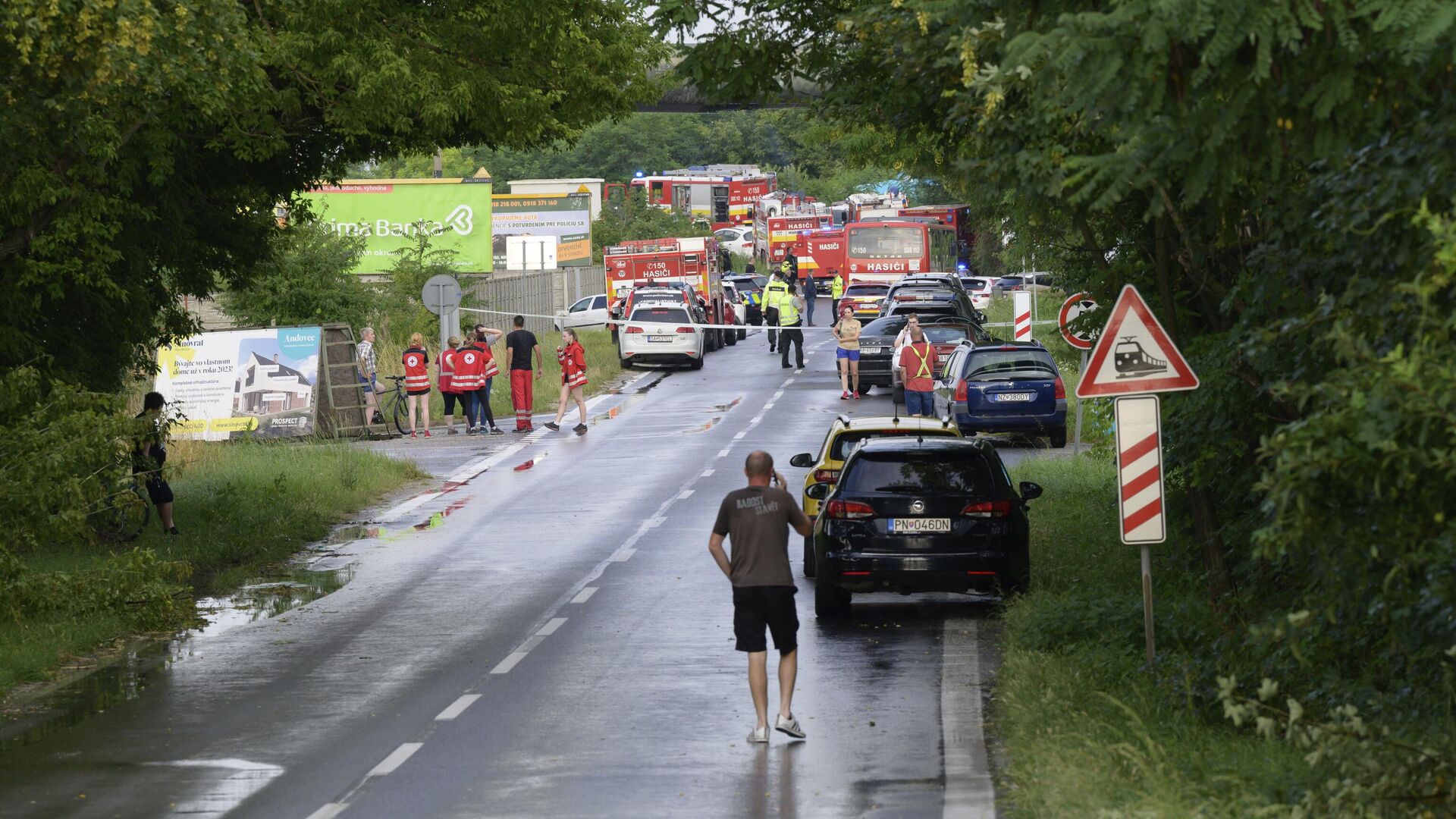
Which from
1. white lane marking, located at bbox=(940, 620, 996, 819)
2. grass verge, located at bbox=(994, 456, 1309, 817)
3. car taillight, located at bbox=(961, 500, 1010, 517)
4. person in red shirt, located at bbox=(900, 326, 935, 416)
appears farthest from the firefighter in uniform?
white lane marking, located at bbox=(940, 620, 996, 819)

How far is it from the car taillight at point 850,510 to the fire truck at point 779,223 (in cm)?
7116

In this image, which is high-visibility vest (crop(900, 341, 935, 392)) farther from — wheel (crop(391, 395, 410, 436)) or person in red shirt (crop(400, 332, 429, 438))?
wheel (crop(391, 395, 410, 436))

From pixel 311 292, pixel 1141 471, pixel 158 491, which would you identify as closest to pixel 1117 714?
pixel 1141 471

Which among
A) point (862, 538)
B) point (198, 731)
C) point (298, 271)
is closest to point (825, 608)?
point (862, 538)

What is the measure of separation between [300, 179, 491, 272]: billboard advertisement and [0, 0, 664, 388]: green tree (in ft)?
119

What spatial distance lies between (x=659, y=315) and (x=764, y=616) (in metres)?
34.2

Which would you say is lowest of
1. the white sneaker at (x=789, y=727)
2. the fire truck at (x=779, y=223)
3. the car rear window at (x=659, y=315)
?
the white sneaker at (x=789, y=727)

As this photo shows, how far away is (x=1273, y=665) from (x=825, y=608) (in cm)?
612

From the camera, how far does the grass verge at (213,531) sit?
1441 centimetres

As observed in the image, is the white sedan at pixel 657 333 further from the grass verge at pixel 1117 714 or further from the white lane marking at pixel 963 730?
the white lane marking at pixel 963 730

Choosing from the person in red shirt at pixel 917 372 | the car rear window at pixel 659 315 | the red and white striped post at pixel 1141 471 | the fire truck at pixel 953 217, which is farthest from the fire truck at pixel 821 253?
the red and white striped post at pixel 1141 471

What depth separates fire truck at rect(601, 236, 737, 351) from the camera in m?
58.5

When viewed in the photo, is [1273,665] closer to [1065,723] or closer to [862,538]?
[1065,723]

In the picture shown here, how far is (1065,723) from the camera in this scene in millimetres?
9719
